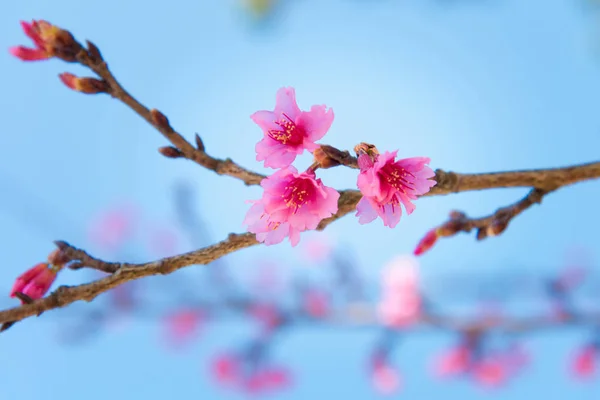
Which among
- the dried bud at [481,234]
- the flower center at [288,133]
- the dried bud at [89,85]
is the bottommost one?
the flower center at [288,133]

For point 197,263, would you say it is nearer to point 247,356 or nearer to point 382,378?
point 247,356

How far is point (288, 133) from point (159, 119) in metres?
0.29

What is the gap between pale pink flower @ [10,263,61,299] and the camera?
4.00ft

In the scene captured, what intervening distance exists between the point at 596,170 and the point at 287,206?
759 mm

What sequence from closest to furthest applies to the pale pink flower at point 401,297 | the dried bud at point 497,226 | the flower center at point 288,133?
the flower center at point 288,133 < the dried bud at point 497,226 < the pale pink flower at point 401,297

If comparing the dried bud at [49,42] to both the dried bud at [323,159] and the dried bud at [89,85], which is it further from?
the dried bud at [323,159]

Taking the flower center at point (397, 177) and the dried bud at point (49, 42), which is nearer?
the flower center at point (397, 177)

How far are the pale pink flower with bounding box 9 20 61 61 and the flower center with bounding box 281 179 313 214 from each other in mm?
600

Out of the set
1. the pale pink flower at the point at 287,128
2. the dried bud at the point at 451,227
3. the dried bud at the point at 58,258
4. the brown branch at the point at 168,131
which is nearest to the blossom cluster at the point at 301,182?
the pale pink flower at the point at 287,128

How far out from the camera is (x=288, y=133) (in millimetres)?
1127

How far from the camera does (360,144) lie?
1082 mm

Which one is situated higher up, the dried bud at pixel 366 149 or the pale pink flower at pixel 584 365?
the pale pink flower at pixel 584 365

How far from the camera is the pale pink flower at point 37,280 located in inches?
47.9

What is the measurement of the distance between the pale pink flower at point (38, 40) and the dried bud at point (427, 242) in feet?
3.07
